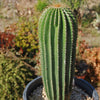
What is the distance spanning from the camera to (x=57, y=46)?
1.50 m

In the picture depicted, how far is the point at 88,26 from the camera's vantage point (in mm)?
5613

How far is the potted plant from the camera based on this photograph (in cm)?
147

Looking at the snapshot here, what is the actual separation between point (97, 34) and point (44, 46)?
4042 millimetres

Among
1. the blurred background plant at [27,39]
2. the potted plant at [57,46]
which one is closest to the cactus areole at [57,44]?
the potted plant at [57,46]

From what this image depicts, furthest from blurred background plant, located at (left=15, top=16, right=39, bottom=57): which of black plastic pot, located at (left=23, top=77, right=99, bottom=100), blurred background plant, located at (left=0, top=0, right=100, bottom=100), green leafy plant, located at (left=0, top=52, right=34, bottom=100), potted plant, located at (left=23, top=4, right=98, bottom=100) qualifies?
potted plant, located at (left=23, top=4, right=98, bottom=100)

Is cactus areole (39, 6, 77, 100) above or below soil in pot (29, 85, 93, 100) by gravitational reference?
above

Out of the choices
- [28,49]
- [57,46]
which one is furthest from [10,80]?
[57,46]

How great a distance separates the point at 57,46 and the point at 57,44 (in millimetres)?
22

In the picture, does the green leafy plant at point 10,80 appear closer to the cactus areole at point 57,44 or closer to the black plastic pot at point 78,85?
the black plastic pot at point 78,85

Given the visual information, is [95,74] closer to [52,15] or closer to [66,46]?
[66,46]

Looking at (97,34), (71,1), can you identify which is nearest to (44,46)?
(71,1)

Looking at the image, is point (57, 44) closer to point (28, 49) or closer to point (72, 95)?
point (72, 95)

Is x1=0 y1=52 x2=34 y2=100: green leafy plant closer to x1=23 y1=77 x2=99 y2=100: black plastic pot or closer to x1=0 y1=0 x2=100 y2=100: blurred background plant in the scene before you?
x1=0 y1=0 x2=100 y2=100: blurred background plant

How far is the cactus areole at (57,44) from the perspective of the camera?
1.46m
